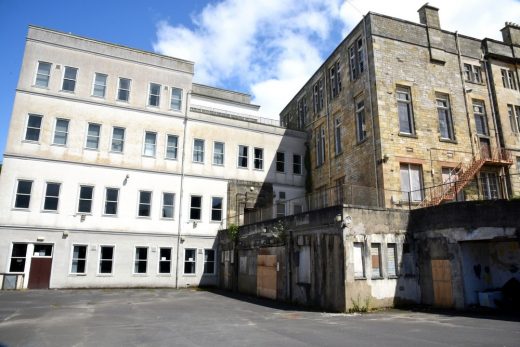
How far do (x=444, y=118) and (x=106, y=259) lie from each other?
22.4 metres

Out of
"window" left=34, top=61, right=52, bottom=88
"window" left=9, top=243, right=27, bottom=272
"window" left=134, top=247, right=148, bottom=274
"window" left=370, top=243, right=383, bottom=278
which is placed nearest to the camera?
"window" left=370, top=243, right=383, bottom=278

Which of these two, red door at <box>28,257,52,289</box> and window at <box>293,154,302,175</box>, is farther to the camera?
window at <box>293,154,302,175</box>

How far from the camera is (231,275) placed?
2344cm

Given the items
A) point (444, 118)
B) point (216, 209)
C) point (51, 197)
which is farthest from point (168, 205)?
point (444, 118)

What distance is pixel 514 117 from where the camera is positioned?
23.5 metres

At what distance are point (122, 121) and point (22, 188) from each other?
7.32 m

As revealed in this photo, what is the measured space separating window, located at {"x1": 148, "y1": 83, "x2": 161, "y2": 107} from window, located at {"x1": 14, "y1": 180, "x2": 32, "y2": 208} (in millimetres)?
9484

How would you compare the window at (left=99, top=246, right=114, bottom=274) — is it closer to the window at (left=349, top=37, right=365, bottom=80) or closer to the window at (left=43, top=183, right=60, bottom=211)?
the window at (left=43, top=183, right=60, bottom=211)

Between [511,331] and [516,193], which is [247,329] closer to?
[511,331]

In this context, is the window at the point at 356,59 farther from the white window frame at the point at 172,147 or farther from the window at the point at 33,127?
the window at the point at 33,127

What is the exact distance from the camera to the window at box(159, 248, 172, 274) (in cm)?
2422

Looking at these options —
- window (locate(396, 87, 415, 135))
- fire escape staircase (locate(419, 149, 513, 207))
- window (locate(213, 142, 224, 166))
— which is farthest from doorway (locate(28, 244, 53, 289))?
window (locate(396, 87, 415, 135))

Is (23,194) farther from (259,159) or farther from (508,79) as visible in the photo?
(508,79)

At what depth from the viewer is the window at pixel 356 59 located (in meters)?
22.0
